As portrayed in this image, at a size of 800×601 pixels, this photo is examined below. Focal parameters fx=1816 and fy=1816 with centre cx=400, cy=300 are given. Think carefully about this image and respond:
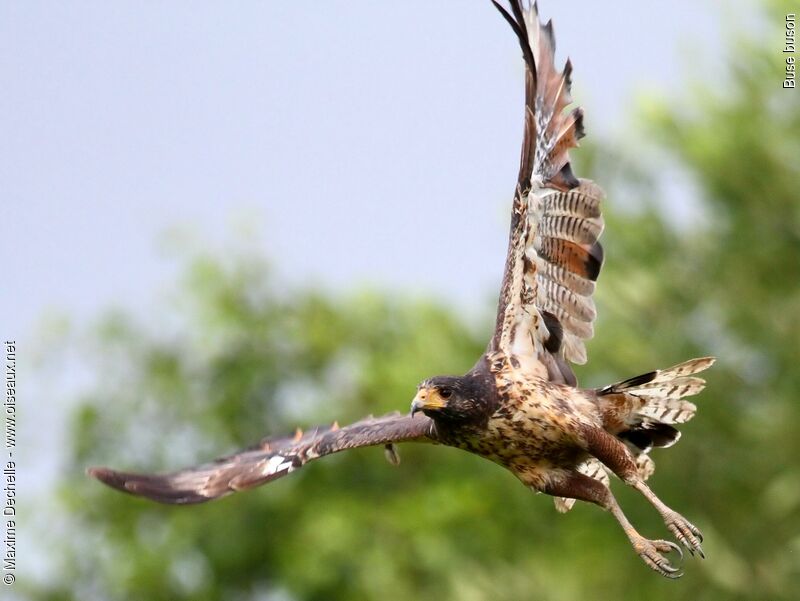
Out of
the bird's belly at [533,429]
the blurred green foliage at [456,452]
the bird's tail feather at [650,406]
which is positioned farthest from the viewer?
the blurred green foliage at [456,452]

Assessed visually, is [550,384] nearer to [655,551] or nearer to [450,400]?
[450,400]

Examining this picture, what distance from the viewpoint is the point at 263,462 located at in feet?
38.0

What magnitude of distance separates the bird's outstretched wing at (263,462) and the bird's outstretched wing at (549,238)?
800mm

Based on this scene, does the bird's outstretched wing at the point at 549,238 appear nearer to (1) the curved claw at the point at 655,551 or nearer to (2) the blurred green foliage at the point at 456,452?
(1) the curved claw at the point at 655,551

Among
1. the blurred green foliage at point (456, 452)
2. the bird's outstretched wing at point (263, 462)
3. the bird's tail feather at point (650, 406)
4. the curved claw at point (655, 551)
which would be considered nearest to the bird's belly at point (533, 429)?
the bird's tail feather at point (650, 406)

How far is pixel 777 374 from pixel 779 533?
10.3 feet

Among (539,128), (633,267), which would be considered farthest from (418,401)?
(633,267)

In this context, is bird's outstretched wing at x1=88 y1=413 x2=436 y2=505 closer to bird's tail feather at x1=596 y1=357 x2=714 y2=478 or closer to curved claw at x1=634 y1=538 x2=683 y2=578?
bird's tail feather at x1=596 y1=357 x2=714 y2=478

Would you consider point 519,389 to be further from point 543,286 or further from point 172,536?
point 172,536

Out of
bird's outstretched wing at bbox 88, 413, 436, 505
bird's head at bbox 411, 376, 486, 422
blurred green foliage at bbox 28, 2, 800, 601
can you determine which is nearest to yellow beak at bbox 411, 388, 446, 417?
bird's head at bbox 411, 376, 486, 422

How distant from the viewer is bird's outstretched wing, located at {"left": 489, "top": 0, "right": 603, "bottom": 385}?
10.1 metres

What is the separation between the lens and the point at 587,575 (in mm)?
28141

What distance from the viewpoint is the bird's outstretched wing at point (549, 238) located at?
10.1 metres

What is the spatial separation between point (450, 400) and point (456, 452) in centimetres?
2301
